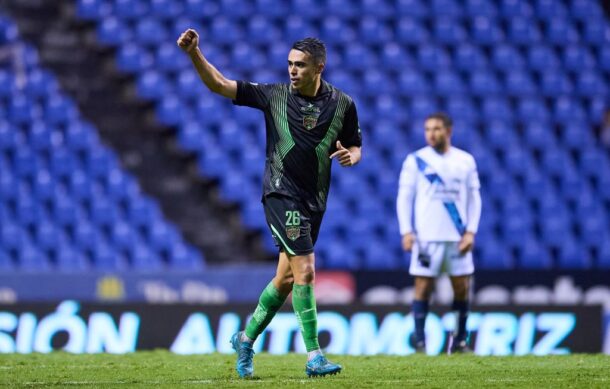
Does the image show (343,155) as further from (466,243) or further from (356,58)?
(356,58)

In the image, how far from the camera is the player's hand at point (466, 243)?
28.6 ft

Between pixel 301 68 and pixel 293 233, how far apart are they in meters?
0.97

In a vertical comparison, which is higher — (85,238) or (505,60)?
(505,60)

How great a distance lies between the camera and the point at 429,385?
5754 mm

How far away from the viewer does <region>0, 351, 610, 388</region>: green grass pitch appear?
5.87 meters

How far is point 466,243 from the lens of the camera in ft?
28.6

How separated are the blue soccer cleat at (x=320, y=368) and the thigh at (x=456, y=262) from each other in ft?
9.41

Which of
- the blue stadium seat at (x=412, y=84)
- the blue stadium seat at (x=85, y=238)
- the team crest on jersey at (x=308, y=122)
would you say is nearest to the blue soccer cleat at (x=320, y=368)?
the team crest on jersey at (x=308, y=122)

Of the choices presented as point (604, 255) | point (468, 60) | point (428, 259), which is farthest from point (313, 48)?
point (468, 60)

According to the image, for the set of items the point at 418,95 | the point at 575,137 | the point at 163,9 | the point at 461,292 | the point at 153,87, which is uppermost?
the point at 163,9

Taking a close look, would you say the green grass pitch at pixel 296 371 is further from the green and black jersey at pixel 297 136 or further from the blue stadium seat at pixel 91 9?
the blue stadium seat at pixel 91 9

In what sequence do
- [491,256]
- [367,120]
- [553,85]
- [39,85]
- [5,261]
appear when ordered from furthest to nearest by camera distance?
[553,85]
[367,120]
[39,85]
[491,256]
[5,261]

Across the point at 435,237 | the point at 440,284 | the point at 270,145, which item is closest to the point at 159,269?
the point at 440,284

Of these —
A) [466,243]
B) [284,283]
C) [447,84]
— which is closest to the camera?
[284,283]
